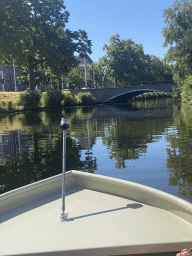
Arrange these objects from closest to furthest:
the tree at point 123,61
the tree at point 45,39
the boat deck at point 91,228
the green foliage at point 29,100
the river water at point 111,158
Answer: the boat deck at point 91,228 < the river water at point 111,158 < the tree at point 45,39 < the green foliage at point 29,100 < the tree at point 123,61

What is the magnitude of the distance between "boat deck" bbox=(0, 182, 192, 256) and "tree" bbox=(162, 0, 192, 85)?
40.8 meters

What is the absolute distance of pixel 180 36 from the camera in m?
43.2

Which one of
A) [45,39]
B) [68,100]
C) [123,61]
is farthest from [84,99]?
[123,61]

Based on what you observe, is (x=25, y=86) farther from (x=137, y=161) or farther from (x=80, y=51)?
(x=137, y=161)

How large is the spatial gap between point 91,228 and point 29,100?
33066 mm

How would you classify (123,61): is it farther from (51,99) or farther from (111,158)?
(111,158)

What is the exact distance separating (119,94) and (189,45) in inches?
793

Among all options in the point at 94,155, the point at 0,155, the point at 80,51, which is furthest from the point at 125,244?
the point at 80,51

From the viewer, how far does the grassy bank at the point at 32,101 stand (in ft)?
108

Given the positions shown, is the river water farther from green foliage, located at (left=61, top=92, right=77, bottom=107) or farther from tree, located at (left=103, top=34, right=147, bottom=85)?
tree, located at (left=103, top=34, right=147, bottom=85)

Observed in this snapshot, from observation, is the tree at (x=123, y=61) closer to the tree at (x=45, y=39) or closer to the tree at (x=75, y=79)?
the tree at (x=75, y=79)

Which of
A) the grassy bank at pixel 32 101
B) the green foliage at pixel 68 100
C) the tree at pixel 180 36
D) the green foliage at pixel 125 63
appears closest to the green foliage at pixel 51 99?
the grassy bank at pixel 32 101

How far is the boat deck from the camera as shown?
2826 mm

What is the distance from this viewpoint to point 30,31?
98.9 feet
